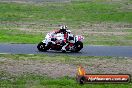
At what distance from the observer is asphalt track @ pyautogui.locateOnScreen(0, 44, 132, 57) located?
3025 cm

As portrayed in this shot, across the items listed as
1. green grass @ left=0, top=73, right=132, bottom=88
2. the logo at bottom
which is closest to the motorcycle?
green grass @ left=0, top=73, right=132, bottom=88

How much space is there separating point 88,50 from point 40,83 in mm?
11212

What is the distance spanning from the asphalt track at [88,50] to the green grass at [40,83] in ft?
26.4

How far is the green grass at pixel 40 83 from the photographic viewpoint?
20.6 meters

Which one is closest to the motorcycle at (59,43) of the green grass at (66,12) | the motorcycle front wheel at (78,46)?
the motorcycle front wheel at (78,46)

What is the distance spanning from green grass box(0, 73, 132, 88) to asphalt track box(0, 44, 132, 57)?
8.04 meters

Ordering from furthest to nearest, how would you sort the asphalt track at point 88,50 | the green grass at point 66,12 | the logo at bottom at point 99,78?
the green grass at point 66,12
the asphalt track at point 88,50
the logo at bottom at point 99,78

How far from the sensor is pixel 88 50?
3188 cm

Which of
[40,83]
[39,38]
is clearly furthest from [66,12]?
[40,83]

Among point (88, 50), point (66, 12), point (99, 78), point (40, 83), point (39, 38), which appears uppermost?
point (99, 78)

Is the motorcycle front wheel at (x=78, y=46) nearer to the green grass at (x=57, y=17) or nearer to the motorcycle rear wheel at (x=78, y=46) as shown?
the motorcycle rear wheel at (x=78, y=46)

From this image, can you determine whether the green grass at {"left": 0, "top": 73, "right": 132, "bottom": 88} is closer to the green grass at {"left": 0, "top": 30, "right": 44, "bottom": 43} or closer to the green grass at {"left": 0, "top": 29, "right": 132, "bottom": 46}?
the green grass at {"left": 0, "top": 29, "right": 132, "bottom": 46}

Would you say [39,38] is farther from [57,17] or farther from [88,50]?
[57,17]

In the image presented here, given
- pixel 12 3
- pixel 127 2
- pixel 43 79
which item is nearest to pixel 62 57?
pixel 43 79
